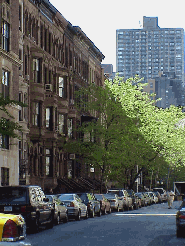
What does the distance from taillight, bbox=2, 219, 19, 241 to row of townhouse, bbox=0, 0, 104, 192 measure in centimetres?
3255

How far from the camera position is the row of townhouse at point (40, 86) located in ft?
152

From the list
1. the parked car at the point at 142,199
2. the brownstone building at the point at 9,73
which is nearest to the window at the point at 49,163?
the parked car at the point at 142,199

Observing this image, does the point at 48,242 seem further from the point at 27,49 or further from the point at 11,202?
the point at 27,49

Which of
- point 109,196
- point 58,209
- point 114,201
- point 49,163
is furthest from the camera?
point 49,163

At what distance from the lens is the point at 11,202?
79.6 feet

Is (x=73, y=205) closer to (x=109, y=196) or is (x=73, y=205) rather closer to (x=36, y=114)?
(x=109, y=196)

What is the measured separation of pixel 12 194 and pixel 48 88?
3618cm

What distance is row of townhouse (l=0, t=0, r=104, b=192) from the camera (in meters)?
46.2

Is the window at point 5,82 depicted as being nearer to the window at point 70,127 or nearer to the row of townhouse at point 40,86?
the row of townhouse at point 40,86

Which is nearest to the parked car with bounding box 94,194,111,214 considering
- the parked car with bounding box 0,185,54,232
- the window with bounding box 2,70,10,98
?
the window with bounding box 2,70,10,98

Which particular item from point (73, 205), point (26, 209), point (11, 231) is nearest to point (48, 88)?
point (73, 205)

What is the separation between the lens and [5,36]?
1816 inches

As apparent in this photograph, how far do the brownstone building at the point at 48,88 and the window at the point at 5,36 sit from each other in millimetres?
5914

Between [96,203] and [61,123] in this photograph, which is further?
[61,123]
